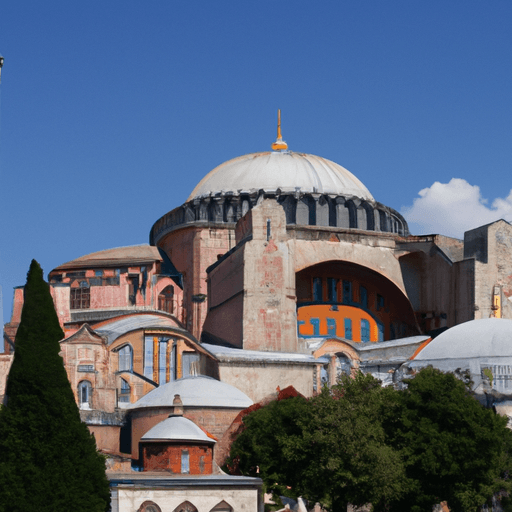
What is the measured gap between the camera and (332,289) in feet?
163

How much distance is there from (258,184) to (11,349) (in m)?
12.9

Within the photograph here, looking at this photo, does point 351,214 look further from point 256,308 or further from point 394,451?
point 394,451

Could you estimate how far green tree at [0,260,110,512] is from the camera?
26.6 meters

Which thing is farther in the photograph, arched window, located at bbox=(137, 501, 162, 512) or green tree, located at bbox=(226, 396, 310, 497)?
green tree, located at bbox=(226, 396, 310, 497)

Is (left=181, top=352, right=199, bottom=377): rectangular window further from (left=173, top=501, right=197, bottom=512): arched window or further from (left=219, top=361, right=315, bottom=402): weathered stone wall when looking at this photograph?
(left=173, top=501, right=197, bottom=512): arched window

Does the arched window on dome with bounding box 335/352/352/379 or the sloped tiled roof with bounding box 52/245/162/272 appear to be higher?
the sloped tiled roof with bounding box 52/245/162/272

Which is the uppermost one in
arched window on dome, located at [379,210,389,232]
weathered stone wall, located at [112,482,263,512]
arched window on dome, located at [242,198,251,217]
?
arched window on dome, located at [242,198,251,217]

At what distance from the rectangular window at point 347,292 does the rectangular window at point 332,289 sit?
0.37 metres

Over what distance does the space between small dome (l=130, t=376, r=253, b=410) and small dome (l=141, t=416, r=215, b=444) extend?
234cm

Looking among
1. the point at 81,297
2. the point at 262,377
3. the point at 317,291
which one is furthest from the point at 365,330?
the point at 81,297

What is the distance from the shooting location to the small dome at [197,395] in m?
39.0

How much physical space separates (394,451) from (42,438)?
1025 centimetres

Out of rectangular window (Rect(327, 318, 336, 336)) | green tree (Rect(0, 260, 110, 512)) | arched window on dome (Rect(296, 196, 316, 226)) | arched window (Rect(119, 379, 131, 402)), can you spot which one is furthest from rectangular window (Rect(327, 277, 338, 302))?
green tree (Rect(0, 260, 110, 512))

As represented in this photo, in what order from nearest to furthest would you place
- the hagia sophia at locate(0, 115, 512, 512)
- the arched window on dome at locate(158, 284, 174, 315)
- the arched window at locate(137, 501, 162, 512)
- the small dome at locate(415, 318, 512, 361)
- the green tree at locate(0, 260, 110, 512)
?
1. the green tree at locate(0, 260, 110, 512)
2. the arched window at locate(137, 501, 162, 512)
3. the hagia sophia at locate(0, 115, 512, 512)
4. the small dome at locate(415, 318, 512, 361)
5. the arched window on dome at locate(158, 284, 174, 315)
